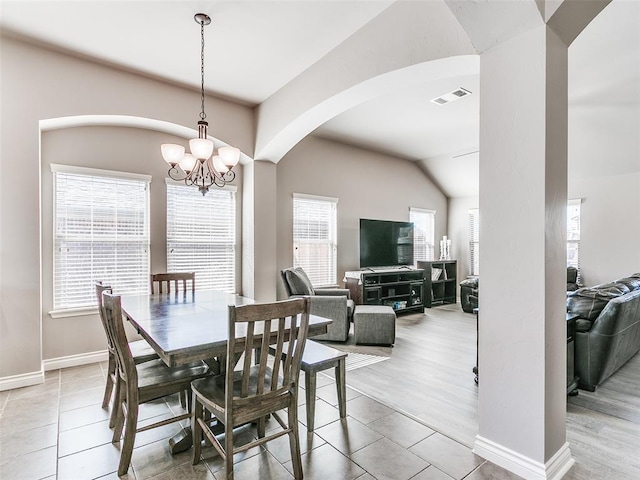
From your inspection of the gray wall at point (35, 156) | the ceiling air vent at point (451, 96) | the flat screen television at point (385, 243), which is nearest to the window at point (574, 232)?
the flat screen television at point (385, 243)

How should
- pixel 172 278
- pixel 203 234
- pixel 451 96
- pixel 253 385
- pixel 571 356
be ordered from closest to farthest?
pixel 253 385 → pixel 571 356 → pixel 172 278 → pixel 451 96 → pixel 203 234

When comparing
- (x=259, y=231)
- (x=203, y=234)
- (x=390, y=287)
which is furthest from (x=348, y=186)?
(x=203, y=234)

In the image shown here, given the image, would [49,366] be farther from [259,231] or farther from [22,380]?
[259,231]

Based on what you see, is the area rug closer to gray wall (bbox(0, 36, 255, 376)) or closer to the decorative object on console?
gray wall (bbox(0, 36, 255, 376))

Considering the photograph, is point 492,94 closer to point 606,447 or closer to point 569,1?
point 569,1

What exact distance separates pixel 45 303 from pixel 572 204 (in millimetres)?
8039

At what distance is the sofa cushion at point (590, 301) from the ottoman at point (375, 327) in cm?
183

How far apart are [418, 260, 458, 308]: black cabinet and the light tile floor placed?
4548 mm

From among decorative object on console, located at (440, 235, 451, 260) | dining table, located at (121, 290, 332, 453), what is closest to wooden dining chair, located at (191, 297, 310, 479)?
dining table, located at (121, 290, 332, 453)

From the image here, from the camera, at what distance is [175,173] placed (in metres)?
4.29

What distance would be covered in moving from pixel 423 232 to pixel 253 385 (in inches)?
254

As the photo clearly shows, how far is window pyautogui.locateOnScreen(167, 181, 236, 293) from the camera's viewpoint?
435 centimetres

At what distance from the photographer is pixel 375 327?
4.26 m

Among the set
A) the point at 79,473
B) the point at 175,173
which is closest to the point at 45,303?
the point at 175,173
